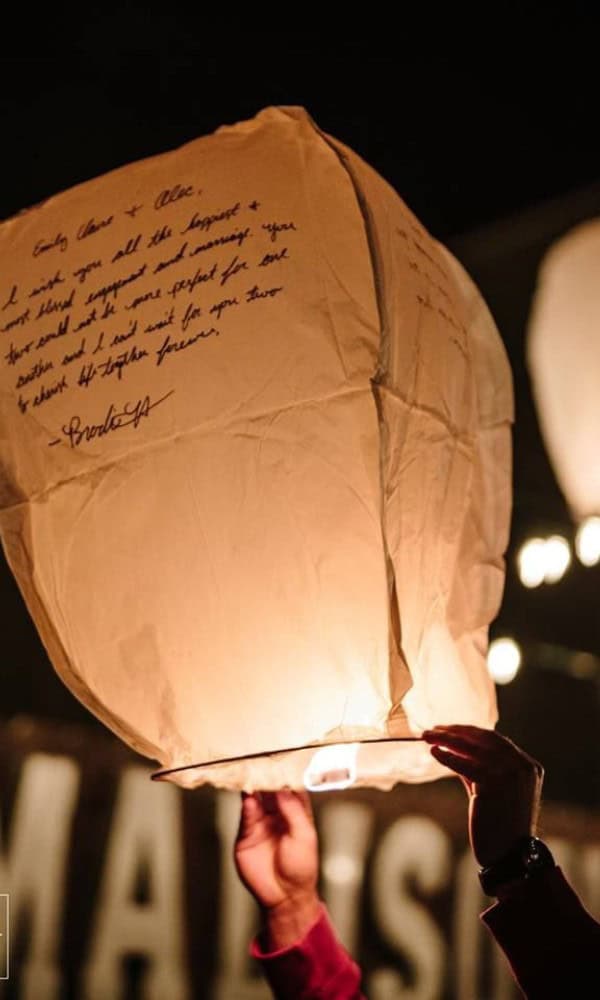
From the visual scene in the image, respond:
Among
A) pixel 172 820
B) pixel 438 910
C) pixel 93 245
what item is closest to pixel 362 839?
pixel 438 910

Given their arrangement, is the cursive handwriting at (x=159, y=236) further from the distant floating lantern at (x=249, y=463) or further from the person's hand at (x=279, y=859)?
the person's hand at (x=279, y=859)

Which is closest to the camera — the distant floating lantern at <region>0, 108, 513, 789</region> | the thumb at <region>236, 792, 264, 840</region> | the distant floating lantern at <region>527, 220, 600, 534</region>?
the distant floating lantern at <region>0, 108, 513, 789</region>

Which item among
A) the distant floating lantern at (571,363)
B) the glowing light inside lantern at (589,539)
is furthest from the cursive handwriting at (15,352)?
the glowing light inside lantern at (589,539)

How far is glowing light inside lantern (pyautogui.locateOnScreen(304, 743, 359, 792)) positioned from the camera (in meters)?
0.73

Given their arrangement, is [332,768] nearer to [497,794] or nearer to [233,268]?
[497,794]

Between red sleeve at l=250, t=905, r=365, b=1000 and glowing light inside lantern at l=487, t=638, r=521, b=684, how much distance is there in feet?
4.32

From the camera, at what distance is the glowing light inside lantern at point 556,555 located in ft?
7.56

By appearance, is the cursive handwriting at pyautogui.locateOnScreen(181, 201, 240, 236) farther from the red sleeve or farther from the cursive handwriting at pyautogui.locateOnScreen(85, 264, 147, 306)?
the red sleeve

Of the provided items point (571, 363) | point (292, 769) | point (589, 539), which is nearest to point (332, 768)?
point (292, 769)

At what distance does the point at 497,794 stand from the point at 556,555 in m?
1.62

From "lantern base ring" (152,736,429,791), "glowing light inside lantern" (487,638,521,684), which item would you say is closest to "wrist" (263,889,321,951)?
"lantern base ring" (152,736,429,791)

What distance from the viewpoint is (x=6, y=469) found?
801mm

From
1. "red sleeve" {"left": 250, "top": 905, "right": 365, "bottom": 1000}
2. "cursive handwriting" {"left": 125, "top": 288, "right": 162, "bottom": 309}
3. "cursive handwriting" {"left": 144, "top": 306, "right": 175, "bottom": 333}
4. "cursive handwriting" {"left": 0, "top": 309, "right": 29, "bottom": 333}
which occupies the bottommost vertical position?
"red sleeve" {"left": 250, "top": 905, "right": 365, "bottom": 1000}

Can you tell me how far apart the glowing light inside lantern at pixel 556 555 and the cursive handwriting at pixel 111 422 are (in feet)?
5.51
